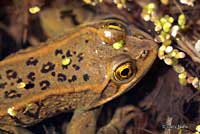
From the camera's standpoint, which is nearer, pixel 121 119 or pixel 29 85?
pixel 29 85

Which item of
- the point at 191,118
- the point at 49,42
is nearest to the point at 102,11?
the point at 49,42

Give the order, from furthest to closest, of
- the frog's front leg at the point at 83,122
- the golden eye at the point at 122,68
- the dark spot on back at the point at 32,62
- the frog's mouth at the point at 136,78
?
the frog's front leg at the point at 83,122, the dark spot on back at the point at 32,62, the frog's mouth at the point at 136,78, the golden eye at the point at 122,68

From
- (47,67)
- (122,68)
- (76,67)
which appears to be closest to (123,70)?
(122,68)

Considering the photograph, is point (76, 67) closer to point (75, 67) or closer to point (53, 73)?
point (75, 67)

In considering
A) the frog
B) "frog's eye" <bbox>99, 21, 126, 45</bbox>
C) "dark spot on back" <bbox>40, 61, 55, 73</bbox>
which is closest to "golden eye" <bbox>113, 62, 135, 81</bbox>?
the frog

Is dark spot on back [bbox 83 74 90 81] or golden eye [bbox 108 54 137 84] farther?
dark spot on back [bbox 83 74 90 81]

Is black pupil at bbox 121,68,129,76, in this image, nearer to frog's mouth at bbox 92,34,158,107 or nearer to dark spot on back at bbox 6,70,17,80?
frog's mouth at bbox 92,34,158,107

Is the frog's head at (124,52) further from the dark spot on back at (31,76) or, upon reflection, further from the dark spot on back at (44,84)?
the dark spot on back at (31,76)

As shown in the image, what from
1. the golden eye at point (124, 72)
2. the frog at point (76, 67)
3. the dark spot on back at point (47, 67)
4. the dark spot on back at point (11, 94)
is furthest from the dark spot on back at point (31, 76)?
the golden eye at point (124, 72)

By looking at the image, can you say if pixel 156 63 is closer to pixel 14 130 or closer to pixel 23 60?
pixel 23 60
